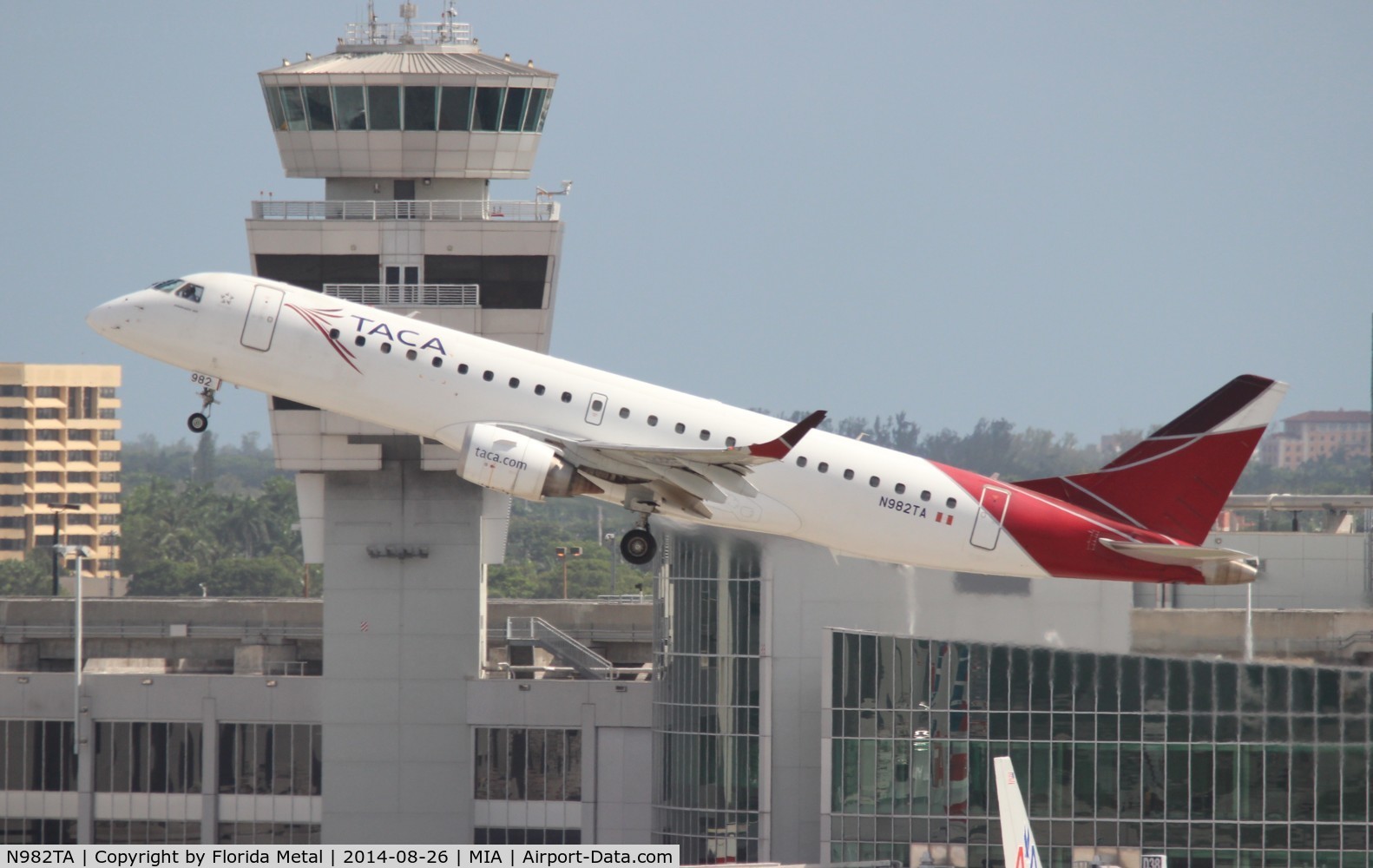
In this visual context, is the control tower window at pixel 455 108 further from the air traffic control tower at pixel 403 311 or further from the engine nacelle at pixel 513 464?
the engine nacelle at pixel 513 464

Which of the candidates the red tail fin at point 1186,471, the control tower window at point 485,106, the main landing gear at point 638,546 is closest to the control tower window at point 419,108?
the control tower window at point 485,106

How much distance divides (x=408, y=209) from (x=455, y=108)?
4845mm

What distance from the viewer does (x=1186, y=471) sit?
5597 cm

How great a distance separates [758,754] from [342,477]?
81.9 feet

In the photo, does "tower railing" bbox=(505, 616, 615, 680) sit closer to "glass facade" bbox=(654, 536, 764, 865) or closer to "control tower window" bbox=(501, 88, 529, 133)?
"glass facade" bbox=(654, 536, 764, 865)

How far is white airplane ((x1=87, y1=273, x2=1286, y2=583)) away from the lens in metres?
51.4

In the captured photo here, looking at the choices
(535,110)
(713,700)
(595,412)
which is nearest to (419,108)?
(535,110)

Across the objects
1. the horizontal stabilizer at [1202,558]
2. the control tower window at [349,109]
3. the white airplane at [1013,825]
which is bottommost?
the white airplane at [1013,825]

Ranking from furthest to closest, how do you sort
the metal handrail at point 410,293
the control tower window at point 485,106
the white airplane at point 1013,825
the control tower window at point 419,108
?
the control tower window at point 485,106
the control tower window at point 419,108
the metal handrail at point 410,293
the white airplane at point 1013,825

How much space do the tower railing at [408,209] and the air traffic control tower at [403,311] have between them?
0.08 meters

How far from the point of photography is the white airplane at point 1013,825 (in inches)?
2119

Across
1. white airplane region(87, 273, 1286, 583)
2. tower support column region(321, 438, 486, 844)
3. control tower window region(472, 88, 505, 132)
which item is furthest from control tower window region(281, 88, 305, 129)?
white airplane region(87, 273, 1286, 583)

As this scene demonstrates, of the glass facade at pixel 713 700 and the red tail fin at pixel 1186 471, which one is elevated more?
the red tail fin at pixel 1186 471

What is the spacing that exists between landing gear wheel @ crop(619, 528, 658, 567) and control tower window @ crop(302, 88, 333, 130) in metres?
38.4
